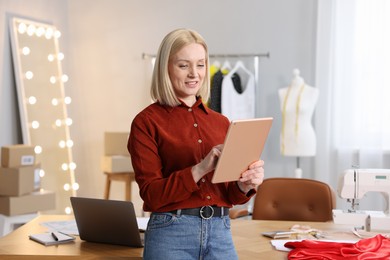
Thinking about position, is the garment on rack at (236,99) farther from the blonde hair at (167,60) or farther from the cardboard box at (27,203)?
the blonde hair at (167,60)

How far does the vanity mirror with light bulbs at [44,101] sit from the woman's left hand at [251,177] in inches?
141

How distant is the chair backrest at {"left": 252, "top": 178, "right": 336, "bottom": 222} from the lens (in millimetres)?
3502

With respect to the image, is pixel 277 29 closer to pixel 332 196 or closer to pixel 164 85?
pixel 332 196

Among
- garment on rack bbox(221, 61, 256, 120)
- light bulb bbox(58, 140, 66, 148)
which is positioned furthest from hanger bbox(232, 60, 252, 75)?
light bulb bbox(58, 140, 66, 148)

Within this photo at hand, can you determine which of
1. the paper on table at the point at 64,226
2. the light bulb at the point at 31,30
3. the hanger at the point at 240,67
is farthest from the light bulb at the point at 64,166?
the paper on table at the point at 64,226

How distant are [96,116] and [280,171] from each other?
1.91 meters

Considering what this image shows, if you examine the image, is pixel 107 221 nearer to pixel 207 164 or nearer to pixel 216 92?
pixel 207 164

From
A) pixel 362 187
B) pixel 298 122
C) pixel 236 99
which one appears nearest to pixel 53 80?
pixel 236 99

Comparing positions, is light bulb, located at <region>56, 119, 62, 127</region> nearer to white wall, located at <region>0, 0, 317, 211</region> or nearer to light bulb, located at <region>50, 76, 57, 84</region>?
light bulb, located at <region>50, 76, 57, 84</region>

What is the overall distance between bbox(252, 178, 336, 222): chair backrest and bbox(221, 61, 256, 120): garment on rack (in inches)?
91.0

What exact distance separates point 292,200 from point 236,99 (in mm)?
2427

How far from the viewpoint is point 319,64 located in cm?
594

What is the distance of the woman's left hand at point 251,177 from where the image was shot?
2035mm

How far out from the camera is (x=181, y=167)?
204 centimetres
